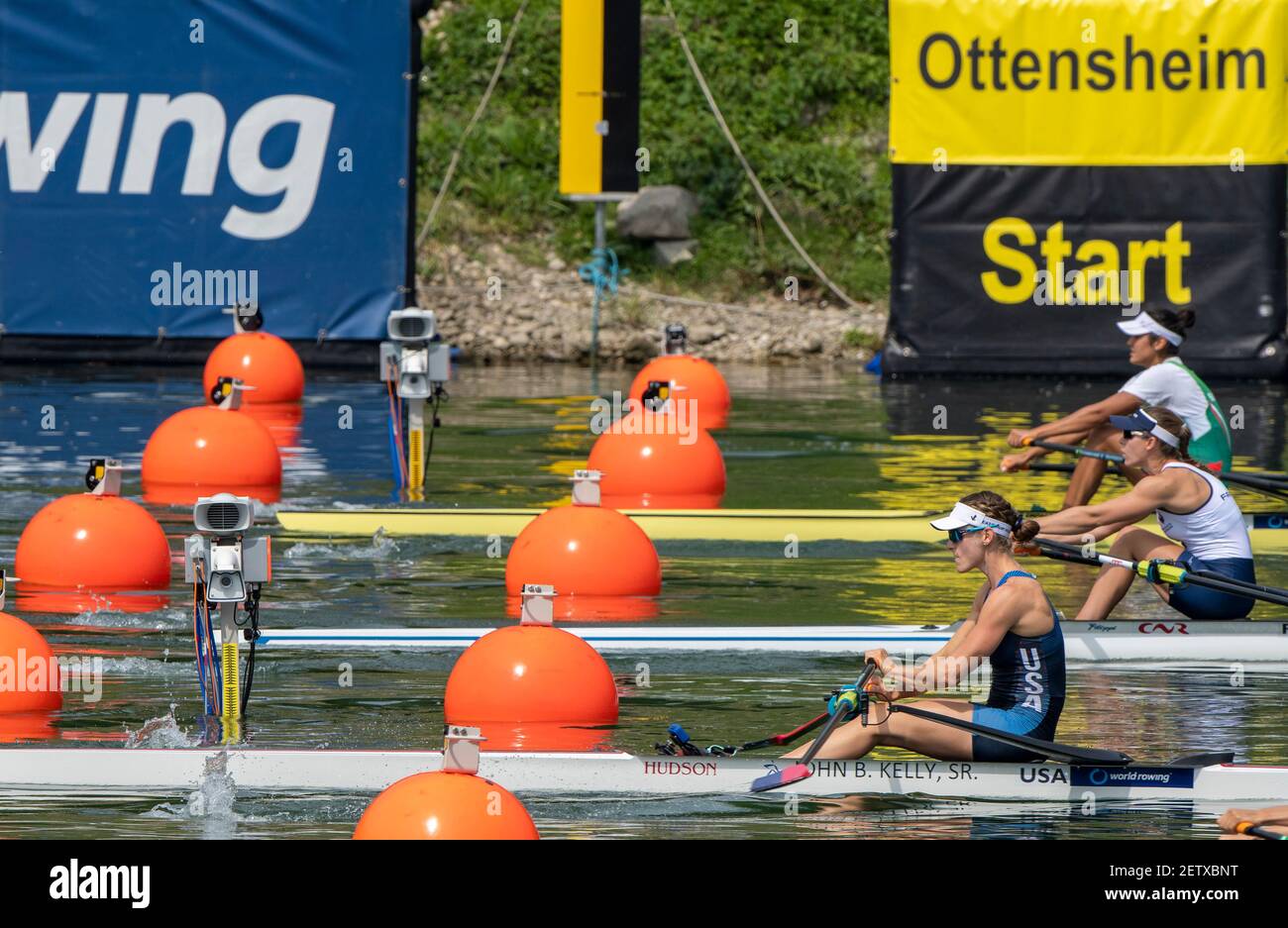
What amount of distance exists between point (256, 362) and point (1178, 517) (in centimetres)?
1133

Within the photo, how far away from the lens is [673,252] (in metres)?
27.9

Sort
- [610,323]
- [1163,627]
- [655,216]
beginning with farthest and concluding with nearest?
[655,216] < [610,323] < [1163,627]

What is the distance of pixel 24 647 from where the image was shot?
977cm

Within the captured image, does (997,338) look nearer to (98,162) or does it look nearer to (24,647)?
(98,162)

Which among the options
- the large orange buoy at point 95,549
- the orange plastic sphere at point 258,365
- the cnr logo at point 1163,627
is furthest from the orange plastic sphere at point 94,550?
the orange plastic sphere at point 258,365

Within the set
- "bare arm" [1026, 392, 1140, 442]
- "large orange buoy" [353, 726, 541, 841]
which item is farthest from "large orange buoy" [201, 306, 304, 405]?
"large orange buoy" [353, 726, 541, 841]

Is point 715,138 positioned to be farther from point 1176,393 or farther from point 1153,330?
point 1176,393

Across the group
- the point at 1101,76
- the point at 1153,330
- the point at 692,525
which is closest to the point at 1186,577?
the point at 1153,330

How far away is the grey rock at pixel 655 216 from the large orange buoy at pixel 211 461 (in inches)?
473

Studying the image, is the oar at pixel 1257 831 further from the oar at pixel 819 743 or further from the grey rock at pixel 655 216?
the grey rock at pixel 655 216

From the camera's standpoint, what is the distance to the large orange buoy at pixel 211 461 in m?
16.3

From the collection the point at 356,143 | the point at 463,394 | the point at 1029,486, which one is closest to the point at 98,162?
the point at 356,143

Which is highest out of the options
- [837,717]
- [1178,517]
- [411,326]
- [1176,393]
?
[411,326]

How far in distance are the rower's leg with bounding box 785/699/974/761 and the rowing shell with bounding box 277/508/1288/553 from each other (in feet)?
18.9
